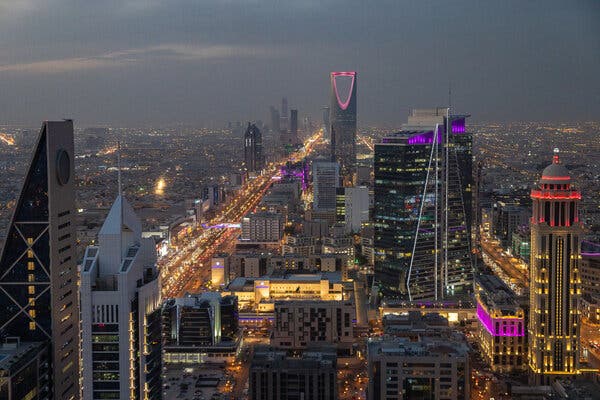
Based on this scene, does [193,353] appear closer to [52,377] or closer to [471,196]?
[52,377]

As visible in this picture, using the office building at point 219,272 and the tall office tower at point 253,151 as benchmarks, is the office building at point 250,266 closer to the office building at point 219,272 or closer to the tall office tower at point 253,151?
the office building at point 219,272

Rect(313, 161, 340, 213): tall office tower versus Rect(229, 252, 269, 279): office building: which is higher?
Rect(313, 161, 340, 213): tall office tower

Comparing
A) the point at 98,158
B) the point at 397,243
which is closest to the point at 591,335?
the point at 397,243

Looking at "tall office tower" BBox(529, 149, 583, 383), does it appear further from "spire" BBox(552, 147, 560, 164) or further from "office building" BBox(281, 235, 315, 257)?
"office building" BBox(281, 235, 315, 257)

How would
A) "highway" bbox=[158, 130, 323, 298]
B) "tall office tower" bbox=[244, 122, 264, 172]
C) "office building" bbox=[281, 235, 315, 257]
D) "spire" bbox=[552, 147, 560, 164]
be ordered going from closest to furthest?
"spire" bbox=[552, 147, 560, 164] → "highway" bbox=[158, 130, 323, 298] → "office building" bbox=[281, 235, 315, 257] → "tall office tower" bbox=[244, 122, 264, 172]

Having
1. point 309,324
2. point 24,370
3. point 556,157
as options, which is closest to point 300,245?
point 309,324

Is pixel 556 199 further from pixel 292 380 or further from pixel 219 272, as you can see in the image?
pixel 219 272

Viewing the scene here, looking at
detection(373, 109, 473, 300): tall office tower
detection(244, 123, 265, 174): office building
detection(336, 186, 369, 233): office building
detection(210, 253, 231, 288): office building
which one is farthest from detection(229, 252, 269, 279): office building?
detection(244, 123, 265, 174): office building
